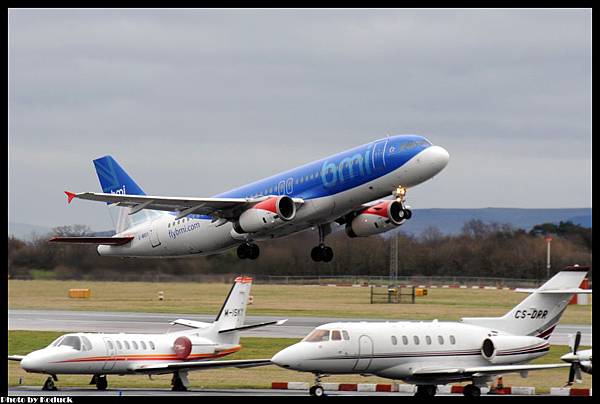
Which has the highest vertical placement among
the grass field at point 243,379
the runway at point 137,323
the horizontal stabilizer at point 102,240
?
the horizontal stabilizer at point 102,240

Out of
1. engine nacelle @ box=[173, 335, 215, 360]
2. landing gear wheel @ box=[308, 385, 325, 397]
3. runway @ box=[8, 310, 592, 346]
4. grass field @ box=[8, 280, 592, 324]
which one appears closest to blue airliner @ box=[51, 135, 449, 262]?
engine nacelle @ box=[173, 335, 215, 360]

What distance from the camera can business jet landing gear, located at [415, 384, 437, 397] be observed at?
47.3 meters

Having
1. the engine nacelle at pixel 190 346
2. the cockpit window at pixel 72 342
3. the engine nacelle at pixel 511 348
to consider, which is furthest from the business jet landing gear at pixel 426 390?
the cockpit window at pixel 72 342

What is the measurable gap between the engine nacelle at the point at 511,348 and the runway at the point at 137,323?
14.9 metres

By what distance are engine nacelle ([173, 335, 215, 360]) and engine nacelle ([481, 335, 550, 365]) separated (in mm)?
11222

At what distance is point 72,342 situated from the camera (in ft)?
166

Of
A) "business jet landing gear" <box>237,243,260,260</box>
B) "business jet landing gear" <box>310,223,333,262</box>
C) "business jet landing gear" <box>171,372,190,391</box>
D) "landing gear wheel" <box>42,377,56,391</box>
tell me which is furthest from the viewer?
"business jet landing gear" <box>310,223,333,262</box>

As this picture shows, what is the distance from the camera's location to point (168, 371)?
50344 millimetres

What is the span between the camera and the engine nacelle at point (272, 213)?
5534 cm

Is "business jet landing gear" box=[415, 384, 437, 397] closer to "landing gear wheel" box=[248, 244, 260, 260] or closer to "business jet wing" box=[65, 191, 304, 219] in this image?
"business jet wing" box=[65, 191, 304, 219]

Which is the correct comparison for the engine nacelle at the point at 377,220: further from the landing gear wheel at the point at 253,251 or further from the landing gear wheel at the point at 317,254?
the landing gear wheel at the point at 253,251

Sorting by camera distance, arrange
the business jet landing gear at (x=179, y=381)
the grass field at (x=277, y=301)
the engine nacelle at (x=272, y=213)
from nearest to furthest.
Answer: the business jet landing gear at (x=179, y=381), the engine nacelle at (x=272, y=213), the grass field at (x=277, y=301)
